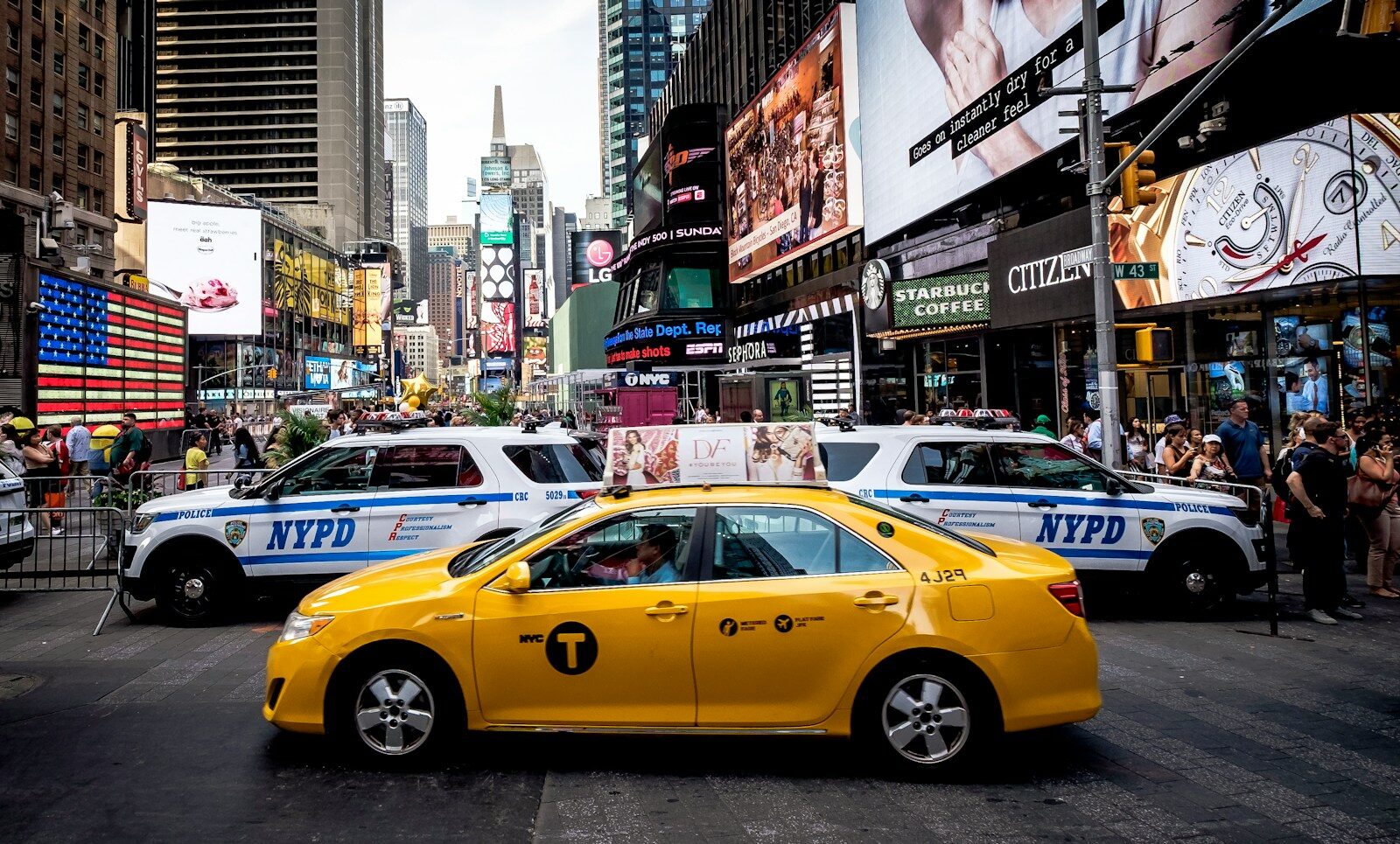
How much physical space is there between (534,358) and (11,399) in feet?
403

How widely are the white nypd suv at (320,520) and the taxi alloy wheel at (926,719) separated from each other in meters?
4.73

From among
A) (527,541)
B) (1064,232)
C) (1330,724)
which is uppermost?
(1064,232)

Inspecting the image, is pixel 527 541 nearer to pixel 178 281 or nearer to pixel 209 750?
pixel 209 750

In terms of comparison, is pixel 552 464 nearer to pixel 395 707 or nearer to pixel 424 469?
→ pixel 424 469

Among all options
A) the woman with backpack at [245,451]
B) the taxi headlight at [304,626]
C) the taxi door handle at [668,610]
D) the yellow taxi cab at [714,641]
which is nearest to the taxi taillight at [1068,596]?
the yellow taxi cab at [714,641]

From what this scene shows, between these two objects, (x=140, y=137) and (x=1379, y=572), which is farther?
(x=140, y=137)

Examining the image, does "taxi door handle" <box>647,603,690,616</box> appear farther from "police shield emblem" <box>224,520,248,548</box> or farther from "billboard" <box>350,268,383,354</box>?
"billboard" <box>350,268,383,354</box>

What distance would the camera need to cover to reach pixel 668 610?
15.8 ft

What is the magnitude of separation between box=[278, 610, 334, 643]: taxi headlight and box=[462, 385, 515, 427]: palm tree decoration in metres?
16.4

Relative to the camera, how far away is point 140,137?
62156 mm

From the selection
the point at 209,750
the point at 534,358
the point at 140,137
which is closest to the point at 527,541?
the point at 209,750

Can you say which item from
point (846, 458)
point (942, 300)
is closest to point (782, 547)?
point (846, 458)

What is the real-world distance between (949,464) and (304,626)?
19.6 ft

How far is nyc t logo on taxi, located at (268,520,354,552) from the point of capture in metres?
8.75
